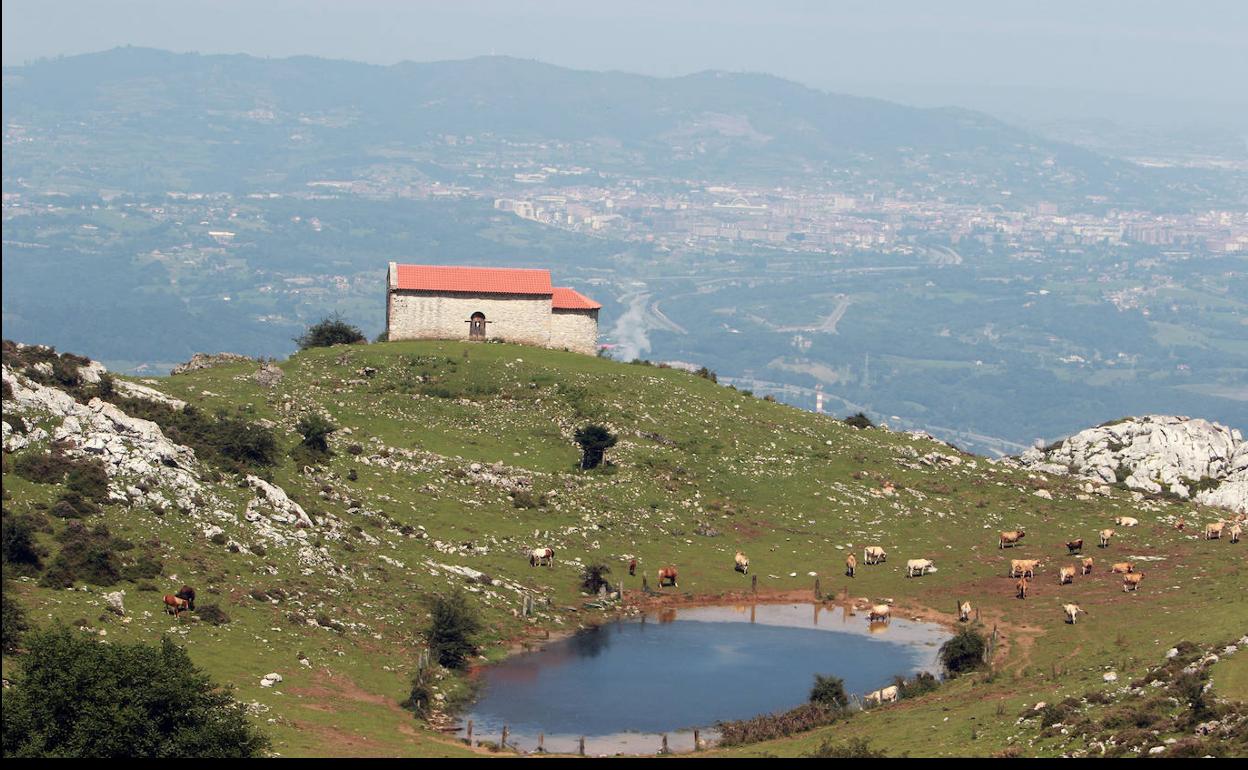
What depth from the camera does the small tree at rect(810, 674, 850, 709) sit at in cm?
4450

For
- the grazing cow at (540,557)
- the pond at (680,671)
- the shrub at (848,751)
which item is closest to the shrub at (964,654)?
the pond at (680,671)

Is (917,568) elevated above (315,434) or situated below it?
below

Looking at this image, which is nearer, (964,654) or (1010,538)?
(964,654)

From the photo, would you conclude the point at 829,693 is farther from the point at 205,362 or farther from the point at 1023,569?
the point at 205,362

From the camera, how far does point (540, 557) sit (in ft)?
188

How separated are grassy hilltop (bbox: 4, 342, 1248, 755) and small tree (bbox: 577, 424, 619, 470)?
562 mm

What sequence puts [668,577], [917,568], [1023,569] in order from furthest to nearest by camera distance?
[917,568] < [1023,569] < [668,577]

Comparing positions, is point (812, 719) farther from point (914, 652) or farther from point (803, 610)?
point (803, 610)

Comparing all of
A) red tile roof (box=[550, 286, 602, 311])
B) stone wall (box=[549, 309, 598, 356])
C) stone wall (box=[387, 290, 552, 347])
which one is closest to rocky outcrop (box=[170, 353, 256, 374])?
stone wall (box=[387, 290, 552, 347])

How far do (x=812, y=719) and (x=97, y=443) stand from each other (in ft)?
75.9

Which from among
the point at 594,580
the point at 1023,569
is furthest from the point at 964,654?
the point at 594,580

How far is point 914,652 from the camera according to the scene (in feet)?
167

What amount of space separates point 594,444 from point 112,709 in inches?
1416

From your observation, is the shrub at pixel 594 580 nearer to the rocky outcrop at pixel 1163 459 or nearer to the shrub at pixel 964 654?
the shrub at pixel 964 654
